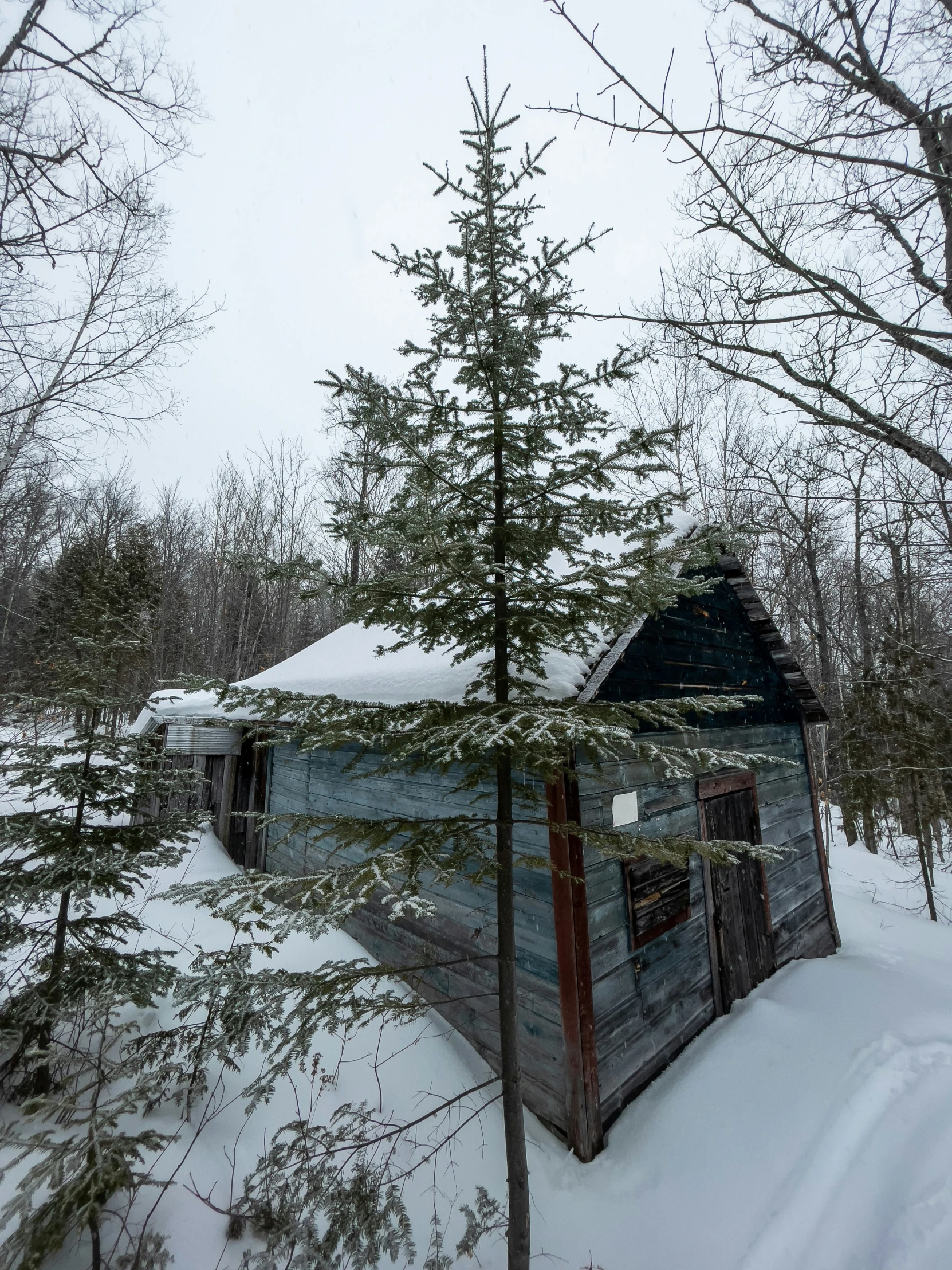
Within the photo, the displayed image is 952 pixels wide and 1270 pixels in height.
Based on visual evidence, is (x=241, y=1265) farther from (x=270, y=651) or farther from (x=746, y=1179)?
(x=270, y=651)

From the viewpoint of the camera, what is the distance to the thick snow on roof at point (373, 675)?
399cm

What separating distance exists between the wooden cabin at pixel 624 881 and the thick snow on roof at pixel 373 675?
4 cm

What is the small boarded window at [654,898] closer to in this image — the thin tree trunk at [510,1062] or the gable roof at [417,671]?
the gable roof at [417,671]

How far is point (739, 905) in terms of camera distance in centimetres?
600

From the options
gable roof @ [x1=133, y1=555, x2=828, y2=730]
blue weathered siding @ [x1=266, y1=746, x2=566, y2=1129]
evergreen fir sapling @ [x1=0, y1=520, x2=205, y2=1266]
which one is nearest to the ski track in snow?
blue weathered siding @ [x1=266, y1=746, x2=566, y2=1129]

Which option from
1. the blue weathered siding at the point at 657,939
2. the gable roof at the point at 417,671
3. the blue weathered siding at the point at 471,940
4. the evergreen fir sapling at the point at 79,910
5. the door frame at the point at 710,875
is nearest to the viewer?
the evergreen fir sapling at the point at 79,910

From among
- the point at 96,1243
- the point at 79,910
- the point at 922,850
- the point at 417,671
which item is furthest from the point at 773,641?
the point at 96,1243

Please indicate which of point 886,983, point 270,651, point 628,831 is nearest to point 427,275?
point 628,831

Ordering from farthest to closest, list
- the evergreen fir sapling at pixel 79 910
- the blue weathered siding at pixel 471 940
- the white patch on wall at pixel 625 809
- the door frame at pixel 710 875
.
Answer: the door frame at pixel 710 875
the white patch on wall at pixel 625 809
the blue weathered siding at pixel 471 940
the evergreen fir sapling at pixel 79 910

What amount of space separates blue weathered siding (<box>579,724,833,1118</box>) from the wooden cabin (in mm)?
21

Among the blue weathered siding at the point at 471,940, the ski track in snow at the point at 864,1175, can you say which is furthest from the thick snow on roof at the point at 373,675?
the ski track in snow at the point at 864,1175

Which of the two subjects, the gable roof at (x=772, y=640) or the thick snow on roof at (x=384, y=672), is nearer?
the thick snow on roof at (x=384, y=672)

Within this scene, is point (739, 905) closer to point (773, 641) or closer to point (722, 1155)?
point (722, 1155)

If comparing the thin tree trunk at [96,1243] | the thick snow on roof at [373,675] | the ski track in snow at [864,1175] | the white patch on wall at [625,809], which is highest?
the thick snow on roof at [373,675]
